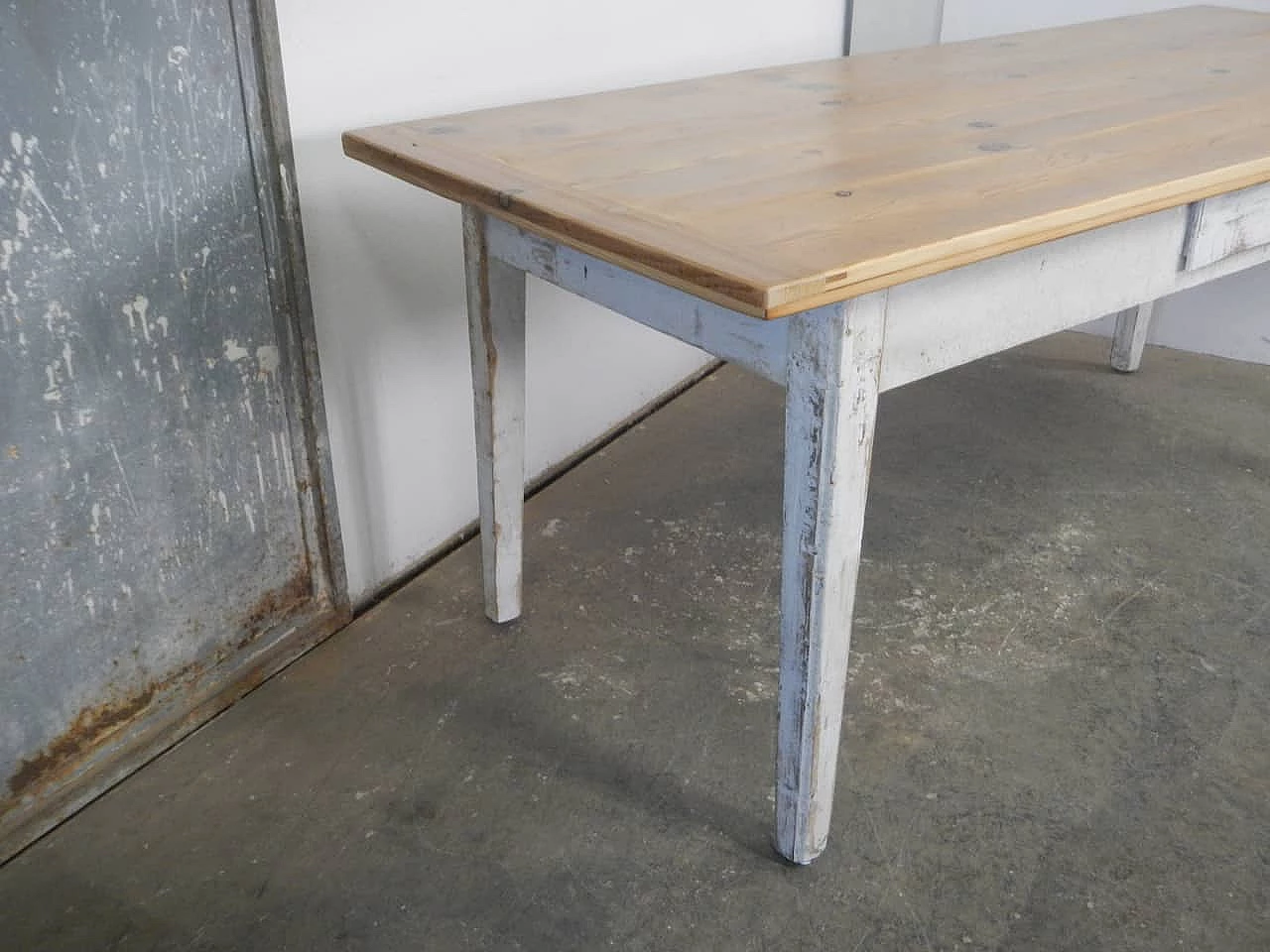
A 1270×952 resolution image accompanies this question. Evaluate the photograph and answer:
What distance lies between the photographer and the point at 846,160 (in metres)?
1.34

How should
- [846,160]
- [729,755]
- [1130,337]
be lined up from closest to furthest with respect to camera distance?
[846,160] → [729,755] → [1130,337]

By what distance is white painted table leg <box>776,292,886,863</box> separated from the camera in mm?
1075

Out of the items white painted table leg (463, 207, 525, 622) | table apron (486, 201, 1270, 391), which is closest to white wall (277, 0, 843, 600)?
white painted table leg (463, 207, 525, 622)

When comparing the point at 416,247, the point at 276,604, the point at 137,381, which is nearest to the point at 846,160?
the point at 416,247

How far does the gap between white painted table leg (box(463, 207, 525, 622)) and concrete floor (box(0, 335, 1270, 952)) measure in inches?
4.2

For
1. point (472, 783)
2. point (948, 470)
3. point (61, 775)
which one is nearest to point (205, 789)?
point (61, 775)

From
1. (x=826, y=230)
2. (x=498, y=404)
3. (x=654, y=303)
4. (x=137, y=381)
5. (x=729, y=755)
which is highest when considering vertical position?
(x=826, y=230)

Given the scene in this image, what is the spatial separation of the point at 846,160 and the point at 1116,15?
1.76 m

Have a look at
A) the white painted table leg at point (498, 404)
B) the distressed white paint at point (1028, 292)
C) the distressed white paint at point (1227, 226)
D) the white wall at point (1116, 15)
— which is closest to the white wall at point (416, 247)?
the white painted table leg at point (498, 404)

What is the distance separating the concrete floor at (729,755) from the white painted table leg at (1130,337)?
1.55 ft

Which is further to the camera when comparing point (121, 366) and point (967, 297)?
point (121, 366)

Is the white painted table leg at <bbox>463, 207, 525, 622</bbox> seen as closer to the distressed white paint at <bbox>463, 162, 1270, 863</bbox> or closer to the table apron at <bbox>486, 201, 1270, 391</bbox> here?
the distressed white paint at <bbox>463, 162, 1270, 863</bbox>

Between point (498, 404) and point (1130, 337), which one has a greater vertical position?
point (498, 404)

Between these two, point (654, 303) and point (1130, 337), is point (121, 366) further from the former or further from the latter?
point (1130, 337)
